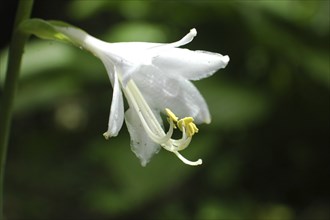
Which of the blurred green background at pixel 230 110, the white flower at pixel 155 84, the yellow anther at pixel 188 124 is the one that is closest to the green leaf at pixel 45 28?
the white flower at pixel 155 84

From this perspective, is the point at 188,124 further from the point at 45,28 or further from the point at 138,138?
the point at 45,28

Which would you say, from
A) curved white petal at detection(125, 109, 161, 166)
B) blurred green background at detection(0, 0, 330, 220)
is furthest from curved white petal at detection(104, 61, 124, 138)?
blurred green background at detection(0, 0, 330, 220)

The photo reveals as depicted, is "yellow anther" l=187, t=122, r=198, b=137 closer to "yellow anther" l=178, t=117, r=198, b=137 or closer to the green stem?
"yellow anther" l=178, t=117, r=198, b=137

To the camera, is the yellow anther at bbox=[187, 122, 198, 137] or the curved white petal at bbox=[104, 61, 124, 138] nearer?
the curved white petal at bbox=[104, 61, 124, 138]

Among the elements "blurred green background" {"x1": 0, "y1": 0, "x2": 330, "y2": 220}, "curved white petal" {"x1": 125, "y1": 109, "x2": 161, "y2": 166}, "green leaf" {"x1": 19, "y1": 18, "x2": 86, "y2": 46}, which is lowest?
"blurred green background" {"x1": 0, "y1": 0, "x2": 330, "y2": 220}

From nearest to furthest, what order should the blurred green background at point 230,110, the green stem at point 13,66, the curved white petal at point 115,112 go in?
→ the curved white petal at point 115,112, the green stem at point 13,66, the blurred green background at point 230,110

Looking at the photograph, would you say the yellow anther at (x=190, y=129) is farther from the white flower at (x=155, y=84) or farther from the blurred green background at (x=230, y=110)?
the blurred green background at (x=230, y=110)
